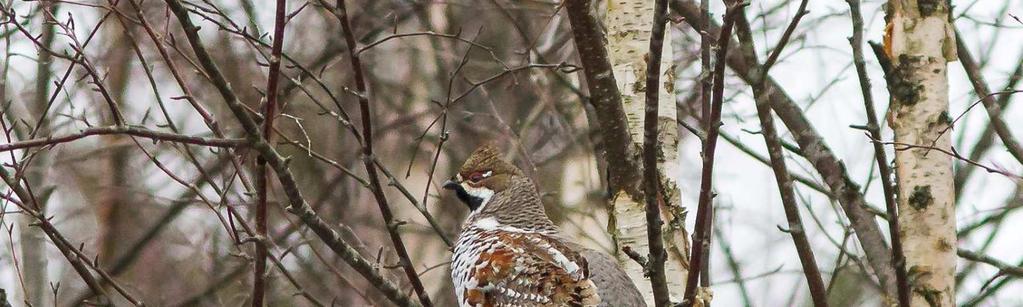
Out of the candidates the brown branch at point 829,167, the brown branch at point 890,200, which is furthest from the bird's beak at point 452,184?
A: the brown branch at point 890,200

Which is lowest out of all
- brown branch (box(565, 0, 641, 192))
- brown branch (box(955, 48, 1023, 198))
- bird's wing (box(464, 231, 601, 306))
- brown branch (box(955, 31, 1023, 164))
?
bird's wing (box(464, 231, 601, 306))

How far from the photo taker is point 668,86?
17.7 feet

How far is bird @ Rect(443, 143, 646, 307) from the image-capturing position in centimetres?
506

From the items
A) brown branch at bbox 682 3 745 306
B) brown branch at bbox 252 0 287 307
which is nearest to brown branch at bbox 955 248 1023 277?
brown branch at bbox 682 3 745 306

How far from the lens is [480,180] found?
20.7 feet

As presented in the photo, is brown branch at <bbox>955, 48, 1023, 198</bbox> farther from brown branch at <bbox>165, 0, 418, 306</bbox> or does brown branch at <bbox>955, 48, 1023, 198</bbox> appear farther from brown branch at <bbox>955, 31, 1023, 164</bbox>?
brown branch at <bbox>165, 0, 418, 306</bbox>

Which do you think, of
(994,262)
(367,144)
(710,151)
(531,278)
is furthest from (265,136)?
(994,262)

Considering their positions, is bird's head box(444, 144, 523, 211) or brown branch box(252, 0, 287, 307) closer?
brown branch box(252, 0, 287, 307)

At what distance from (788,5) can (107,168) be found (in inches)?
248

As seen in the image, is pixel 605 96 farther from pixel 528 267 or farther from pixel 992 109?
pixel 992 109

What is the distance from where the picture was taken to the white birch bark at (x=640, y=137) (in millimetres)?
5078

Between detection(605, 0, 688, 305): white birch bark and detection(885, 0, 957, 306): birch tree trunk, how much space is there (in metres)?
0.86

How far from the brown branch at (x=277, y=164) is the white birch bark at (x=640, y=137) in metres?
1.04

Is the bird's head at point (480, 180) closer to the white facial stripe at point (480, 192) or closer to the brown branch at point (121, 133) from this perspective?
the white facial stripe at point (480, 192)
